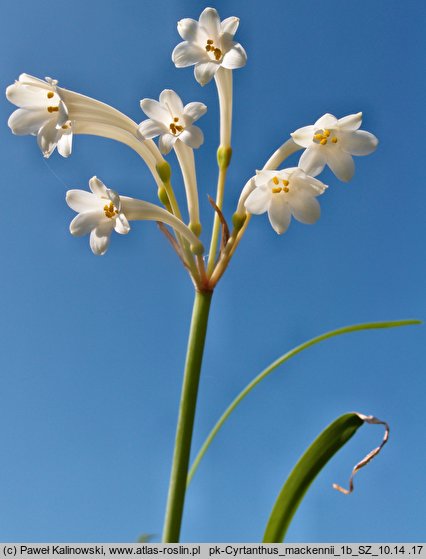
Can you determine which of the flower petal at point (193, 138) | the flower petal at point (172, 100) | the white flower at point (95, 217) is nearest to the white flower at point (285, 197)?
the flower petal at point (193, 138)

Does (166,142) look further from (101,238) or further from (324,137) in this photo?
(324,137)

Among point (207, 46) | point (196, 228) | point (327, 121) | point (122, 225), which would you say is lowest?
point (122, 225)

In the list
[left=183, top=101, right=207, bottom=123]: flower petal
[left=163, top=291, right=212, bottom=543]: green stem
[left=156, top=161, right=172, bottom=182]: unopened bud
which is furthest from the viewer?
[left=156, top=161, right=172, bottom=182]: unopened bud

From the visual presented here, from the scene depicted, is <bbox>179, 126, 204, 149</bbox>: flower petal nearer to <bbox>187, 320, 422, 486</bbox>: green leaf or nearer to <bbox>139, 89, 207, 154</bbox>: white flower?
<bbox>139, 89, 207, 154</bbox>: white flower

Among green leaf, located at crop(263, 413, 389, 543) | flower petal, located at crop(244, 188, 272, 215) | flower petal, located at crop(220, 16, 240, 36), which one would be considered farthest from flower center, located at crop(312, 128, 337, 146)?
green leaf, located at crop(263, 413, 389, 543)

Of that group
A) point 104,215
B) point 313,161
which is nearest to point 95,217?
point 104,215

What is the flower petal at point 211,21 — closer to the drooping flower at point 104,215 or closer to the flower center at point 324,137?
the flower center at point 324,137
